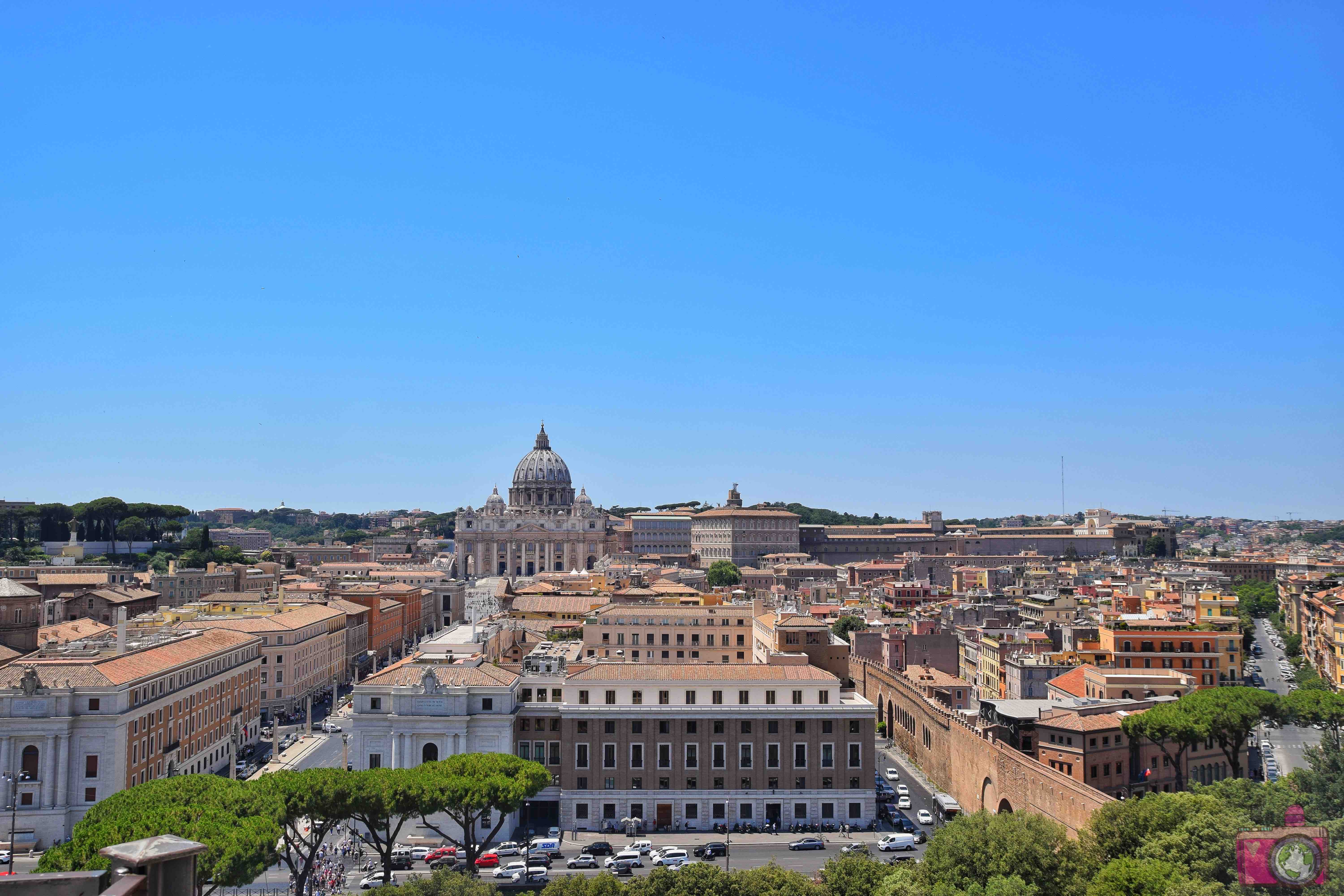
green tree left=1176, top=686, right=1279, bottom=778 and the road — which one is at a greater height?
green tree left=1176, top=686, right=1279, bottom=778

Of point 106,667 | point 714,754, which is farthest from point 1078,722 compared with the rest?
point 106,667

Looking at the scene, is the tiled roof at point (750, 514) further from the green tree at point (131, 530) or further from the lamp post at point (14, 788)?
the lamp post at point (14, 788)

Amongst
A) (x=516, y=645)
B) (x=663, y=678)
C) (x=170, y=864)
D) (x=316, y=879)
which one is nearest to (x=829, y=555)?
(x=516, y=645)

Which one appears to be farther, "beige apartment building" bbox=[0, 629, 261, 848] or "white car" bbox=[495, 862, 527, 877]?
"beige apartment building" bbox=[0, 629, 261, 848]

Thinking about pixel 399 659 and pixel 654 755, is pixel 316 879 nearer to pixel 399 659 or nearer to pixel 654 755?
pixel 654 755

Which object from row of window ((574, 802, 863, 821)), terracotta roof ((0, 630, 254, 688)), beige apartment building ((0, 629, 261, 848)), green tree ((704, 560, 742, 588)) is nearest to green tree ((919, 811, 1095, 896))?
row of window ((574, 802, 863, 821))

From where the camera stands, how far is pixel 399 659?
9694 centimetres

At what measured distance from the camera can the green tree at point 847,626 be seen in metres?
86.4

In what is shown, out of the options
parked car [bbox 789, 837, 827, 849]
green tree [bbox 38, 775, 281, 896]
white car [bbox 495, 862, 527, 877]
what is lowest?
parked car [bbox 789, 837, 827, 849]

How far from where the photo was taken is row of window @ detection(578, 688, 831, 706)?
47750 millimetres

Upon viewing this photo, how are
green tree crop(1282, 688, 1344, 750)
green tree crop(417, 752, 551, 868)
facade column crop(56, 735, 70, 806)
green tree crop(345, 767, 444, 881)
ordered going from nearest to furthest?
green tree crop(345, 767, 444, 881) < green tree crop(417, 752, 551, 868) < facade column crop(56, 735, 70, 806) < green tree crop(1282, 688, 1344, 750)

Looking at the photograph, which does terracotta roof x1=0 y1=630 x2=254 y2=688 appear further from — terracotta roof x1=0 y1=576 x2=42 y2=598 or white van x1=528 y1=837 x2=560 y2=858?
white van x1=528 y1=837 x2=560 y2=858

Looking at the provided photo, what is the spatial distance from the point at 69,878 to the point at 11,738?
40177 millimetres

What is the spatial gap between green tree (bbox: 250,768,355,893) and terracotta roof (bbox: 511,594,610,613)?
44.1m
